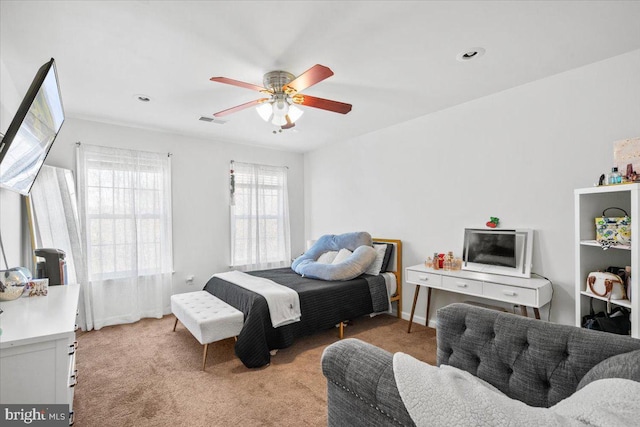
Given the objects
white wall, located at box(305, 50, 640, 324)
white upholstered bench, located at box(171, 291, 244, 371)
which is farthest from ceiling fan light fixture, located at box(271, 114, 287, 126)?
white wall, located at box(305, 50, 640, 324)

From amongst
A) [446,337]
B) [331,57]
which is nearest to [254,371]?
[446,337]

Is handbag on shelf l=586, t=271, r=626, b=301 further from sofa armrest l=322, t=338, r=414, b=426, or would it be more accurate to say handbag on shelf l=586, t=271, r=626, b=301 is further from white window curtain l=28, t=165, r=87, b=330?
white window curtain l=28, t=165, r=87, b=330

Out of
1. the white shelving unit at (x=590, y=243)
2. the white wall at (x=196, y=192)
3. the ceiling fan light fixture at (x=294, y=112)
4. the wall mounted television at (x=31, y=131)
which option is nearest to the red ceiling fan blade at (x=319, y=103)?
the ceiling fan light fixture at (x=294, y=112)

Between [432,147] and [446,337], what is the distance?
2.55 m

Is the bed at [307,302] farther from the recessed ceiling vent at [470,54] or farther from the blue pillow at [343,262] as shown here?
the recessed ceiling vent at [470,54]

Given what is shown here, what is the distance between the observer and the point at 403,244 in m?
3.99

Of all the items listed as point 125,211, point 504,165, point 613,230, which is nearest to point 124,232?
point 125,211

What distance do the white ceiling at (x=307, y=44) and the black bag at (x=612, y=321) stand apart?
1.85 metres

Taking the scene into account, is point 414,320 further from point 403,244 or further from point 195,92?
point 195,92

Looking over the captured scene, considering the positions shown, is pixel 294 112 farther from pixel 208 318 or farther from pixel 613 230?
pixel 613 230

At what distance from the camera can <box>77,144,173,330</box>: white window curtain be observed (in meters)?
3.67

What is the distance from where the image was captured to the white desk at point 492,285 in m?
2.52

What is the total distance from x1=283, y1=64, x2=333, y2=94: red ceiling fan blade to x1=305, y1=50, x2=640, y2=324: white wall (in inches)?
78.0

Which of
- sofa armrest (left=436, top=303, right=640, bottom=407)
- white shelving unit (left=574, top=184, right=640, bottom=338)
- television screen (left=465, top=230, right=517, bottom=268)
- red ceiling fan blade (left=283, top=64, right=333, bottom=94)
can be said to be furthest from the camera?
television screen (left=465, top=230, right=517, bottom=268)
